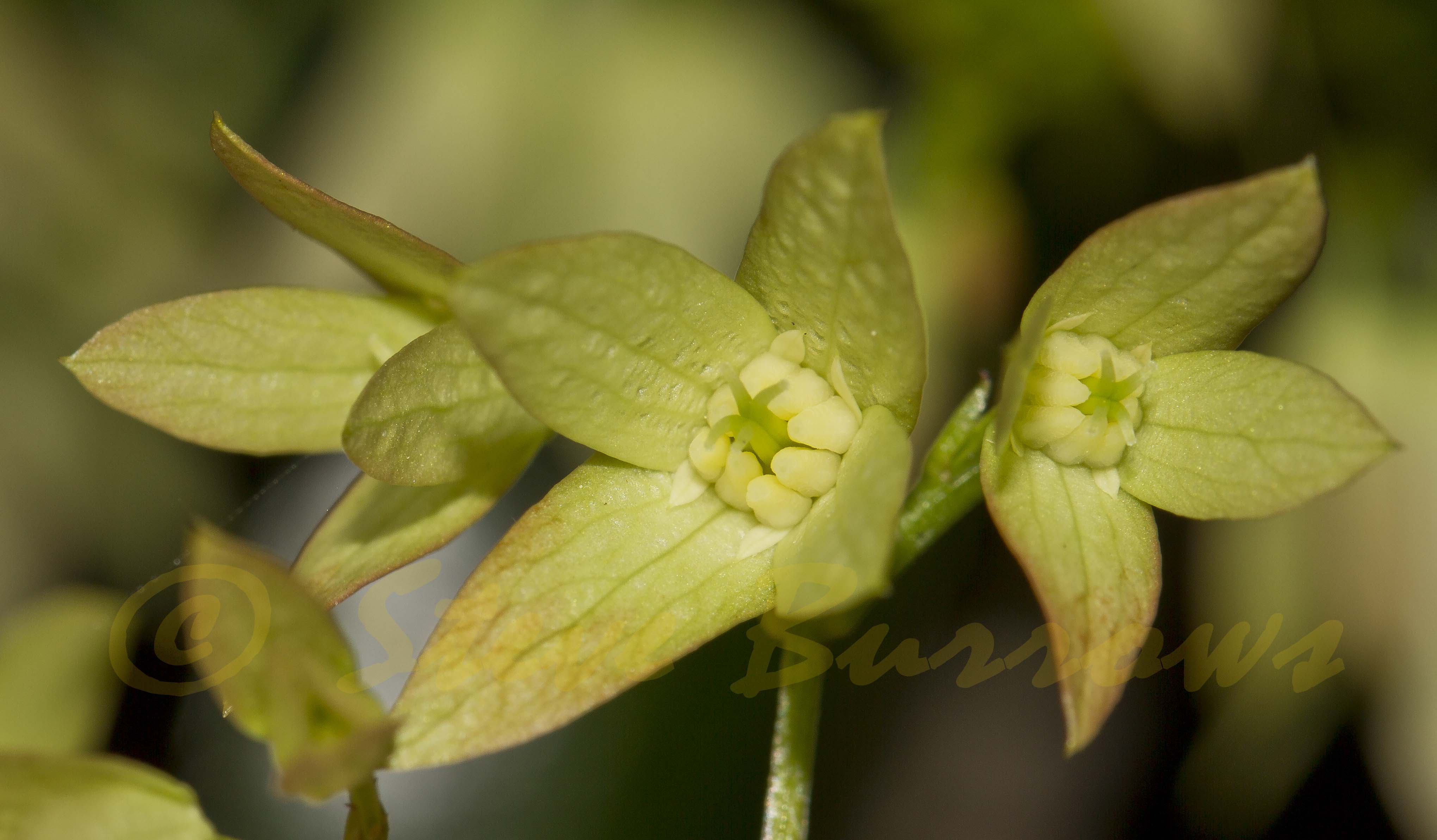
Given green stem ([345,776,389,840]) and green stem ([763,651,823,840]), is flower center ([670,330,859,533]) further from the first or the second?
green stem ([345,776,389,840])

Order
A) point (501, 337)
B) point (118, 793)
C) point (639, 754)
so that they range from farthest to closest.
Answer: point (639, 754) < point (118, 793) < point (501, 337)

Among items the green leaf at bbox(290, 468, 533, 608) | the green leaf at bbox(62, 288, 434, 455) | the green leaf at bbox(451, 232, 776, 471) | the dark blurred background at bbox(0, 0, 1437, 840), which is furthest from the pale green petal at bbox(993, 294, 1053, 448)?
the dark blurred background at bbox(0, 0, 1437, 840)

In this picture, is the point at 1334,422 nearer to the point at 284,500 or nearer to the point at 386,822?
the point at 386,822

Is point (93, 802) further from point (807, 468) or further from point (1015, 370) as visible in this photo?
point (1015, 370)

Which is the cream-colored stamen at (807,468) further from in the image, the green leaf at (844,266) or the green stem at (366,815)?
the green stem at (366,815)

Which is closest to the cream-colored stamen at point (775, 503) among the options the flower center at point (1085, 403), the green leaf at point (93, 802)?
the flower center at point (1085, 403)

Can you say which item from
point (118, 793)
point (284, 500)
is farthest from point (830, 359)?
point (284, 500)

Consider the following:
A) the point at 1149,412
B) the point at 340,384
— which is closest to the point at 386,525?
the point at 340,384
